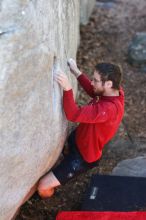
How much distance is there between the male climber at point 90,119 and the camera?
3414 mm

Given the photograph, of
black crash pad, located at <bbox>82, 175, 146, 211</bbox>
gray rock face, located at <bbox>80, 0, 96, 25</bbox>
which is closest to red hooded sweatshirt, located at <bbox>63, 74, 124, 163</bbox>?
black crash pad, located at <bbox>82, 175, 146, 211</bbox>

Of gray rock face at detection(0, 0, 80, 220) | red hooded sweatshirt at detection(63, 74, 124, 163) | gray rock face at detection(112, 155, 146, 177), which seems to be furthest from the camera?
gray rock face at detection(112, 155, 146, 177)

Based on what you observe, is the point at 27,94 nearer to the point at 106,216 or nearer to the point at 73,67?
the point at 73,67

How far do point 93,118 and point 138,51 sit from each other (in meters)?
2.80

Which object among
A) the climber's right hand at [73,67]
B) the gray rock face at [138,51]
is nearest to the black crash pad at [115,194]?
the climber's right hand at [73,67]

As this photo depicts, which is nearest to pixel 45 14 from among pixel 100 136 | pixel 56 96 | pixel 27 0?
pixel 27 0

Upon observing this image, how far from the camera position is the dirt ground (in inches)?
165

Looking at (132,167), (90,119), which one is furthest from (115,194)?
(90,119)

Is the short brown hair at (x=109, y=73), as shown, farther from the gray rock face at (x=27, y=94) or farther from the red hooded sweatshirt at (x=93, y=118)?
the gray rock face at (x=27, y=94)

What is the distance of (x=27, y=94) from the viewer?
9.89 feet

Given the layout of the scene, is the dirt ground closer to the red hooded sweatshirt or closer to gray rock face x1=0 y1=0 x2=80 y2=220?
the red hooded sweatshirt

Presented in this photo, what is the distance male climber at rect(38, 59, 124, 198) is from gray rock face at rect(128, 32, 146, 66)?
7.32 feet

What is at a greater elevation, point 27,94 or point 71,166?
point 27,94

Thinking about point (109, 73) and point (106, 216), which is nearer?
point (109, 73)
